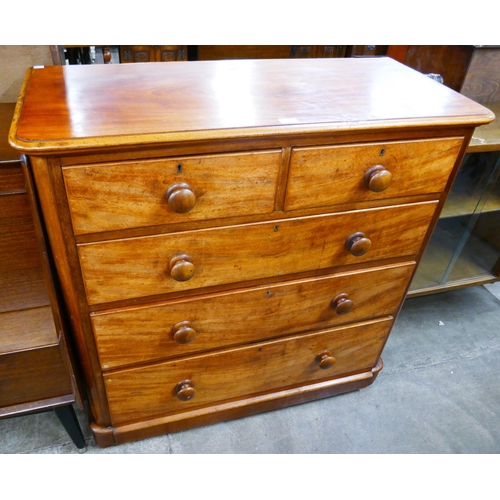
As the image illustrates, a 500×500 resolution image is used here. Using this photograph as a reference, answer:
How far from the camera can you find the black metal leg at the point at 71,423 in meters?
1.30

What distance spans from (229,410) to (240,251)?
2.15 feet

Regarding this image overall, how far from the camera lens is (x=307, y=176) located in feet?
3.31

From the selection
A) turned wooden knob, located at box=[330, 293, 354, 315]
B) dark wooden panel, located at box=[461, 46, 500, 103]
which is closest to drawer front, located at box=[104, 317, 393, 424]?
turned wooden knob, located at box=[330, 293, 354, 315]

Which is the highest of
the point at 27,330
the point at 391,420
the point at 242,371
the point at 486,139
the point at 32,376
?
the point at 486,139

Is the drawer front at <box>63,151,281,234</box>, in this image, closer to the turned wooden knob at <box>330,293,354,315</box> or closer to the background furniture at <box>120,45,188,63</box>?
the turned wooden knob at <box>330,293,354,315</box>

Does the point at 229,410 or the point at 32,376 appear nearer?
the point at 32,376

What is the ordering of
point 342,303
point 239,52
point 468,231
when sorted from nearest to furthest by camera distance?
point 342,303, point 468,231, point 239,52

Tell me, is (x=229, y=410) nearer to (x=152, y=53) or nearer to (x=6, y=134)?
(x=6, y=134)

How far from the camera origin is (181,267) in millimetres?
1024

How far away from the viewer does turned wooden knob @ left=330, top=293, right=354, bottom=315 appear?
1.30 metres

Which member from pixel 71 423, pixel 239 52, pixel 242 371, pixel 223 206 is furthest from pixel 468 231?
pixel 239 52

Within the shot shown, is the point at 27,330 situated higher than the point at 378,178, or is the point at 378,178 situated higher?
the point at 378,178

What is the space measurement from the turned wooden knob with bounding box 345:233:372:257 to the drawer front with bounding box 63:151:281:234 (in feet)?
0.91

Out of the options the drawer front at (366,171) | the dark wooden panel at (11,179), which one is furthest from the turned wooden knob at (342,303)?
the dark wooden panel at (11,179)
